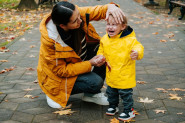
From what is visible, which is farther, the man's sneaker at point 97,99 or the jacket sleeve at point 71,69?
the man's sneaker at point 97,99

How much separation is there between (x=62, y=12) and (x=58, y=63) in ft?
2.00

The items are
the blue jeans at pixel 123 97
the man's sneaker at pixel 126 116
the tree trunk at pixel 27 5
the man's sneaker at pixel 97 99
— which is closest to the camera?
the blue jeans at pixel 123 97

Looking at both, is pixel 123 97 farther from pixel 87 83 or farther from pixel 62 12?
pixel 62 12

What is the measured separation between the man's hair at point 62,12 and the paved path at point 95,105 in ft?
3.95

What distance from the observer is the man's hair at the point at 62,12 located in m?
2.49

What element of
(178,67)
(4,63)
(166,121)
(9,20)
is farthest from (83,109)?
(9,20)

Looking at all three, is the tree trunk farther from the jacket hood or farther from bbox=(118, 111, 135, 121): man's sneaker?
bbox=(118, 111, 135, 121): man's sneaker

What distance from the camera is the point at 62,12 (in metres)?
2.49

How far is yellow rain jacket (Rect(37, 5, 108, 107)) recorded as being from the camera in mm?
2688

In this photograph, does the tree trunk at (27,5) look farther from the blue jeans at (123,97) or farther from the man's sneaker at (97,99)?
the blue jeans at (123,97)

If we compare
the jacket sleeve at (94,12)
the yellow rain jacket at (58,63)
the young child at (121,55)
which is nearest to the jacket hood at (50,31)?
the yellow rain jacket at (58,63)

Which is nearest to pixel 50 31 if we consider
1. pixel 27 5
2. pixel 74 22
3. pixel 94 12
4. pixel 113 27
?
pixel 74 22

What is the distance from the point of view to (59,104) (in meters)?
3.00

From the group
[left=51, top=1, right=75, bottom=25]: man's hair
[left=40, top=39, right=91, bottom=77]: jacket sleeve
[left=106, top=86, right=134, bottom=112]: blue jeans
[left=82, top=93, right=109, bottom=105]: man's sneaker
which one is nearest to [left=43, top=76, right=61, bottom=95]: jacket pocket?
[left=40, top=39, right=91, bottom=77]: jacket sleeve
